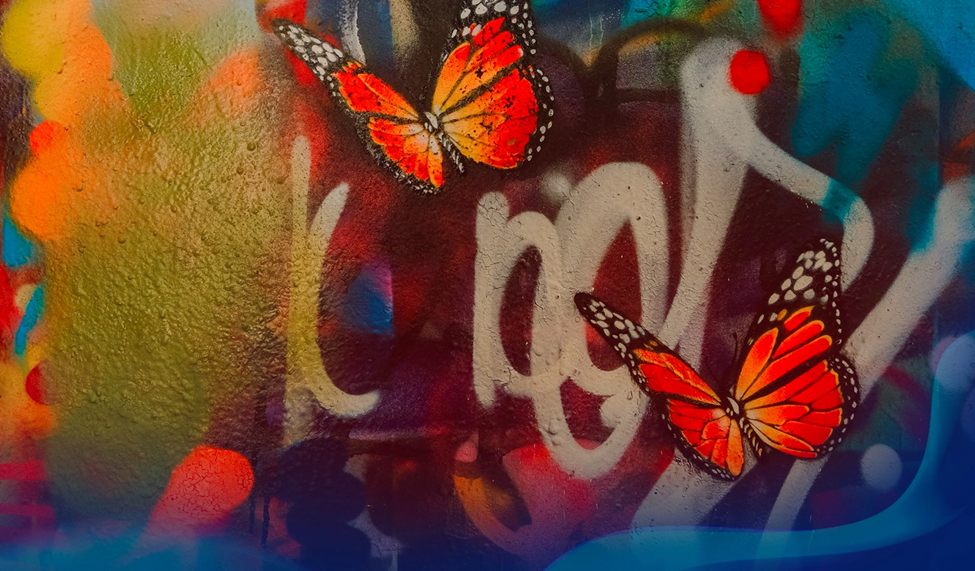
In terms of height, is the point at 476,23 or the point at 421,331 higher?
the point at 476,23

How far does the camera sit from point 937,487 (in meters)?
2.00

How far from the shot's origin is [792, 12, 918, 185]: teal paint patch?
1.91 metres

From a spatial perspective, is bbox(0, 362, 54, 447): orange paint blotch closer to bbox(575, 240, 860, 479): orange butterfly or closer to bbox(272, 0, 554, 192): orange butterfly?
bbox(272, 0, 554, 192): orange butterfly

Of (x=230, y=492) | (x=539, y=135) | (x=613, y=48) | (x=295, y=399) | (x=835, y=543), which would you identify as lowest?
(x=835, y=543)

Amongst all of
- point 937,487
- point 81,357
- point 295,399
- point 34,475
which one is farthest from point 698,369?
point 34,475

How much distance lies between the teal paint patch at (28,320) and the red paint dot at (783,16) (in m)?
2.70

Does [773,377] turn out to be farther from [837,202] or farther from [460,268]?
[460,268]

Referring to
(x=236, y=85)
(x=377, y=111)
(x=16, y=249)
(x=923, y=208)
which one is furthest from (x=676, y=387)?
(x=16, y=249)

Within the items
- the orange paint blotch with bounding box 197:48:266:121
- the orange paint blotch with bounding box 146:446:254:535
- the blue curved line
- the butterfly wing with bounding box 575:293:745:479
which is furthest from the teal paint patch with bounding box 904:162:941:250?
the orange paint blotch with bounding box 146:446:254:535

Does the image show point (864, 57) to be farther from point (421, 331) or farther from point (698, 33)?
point (421, 331)

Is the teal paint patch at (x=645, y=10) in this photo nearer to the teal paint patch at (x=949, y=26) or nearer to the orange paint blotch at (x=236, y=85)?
the teal paint patch at (x=949, y=26)

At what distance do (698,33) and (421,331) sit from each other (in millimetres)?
1426

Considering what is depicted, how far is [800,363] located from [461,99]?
4.98ft

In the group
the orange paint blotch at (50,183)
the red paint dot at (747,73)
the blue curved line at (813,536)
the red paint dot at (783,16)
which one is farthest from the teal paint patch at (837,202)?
the orange paint blotch at (50,183)
